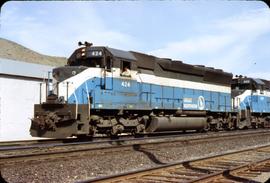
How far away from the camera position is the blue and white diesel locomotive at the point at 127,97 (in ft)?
55.5

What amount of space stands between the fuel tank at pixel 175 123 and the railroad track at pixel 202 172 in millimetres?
7791

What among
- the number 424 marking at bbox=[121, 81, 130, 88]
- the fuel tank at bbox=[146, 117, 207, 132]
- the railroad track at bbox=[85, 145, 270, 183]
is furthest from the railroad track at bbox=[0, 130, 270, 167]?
the railroad track at bbox=[85, 145, 270, 183]

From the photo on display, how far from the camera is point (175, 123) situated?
22703 millimetres

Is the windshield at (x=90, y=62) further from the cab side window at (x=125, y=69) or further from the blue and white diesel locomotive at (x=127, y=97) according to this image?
the cab side window at (x=125, y=69)

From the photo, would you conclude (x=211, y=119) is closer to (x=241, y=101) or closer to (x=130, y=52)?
(x=241, y=101)

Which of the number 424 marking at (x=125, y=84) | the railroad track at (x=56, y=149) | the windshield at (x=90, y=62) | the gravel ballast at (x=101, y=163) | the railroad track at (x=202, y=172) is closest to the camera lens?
the railroad track at (x=202, y=172)

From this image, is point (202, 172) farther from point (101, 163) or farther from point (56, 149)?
point (56, 149)

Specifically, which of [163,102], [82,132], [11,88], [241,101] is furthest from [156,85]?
Answer: [241,101]

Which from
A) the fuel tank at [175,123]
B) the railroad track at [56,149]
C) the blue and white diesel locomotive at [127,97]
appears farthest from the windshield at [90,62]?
the fuel tank at [175,123]

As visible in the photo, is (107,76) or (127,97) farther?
(127,97)

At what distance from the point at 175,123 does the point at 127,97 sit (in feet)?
14.6

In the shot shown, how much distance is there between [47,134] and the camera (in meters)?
16.8

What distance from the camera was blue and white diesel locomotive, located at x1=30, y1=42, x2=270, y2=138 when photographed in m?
16.9

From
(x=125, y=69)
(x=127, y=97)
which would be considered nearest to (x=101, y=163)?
(x=127, y=97)
